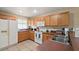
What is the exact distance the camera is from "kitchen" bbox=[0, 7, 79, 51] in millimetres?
1003

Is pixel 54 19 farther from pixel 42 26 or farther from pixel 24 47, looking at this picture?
pixel 24 47

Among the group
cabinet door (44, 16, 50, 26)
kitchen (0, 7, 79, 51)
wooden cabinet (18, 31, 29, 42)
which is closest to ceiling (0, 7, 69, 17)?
kitchen (0, 7, 79, 51)

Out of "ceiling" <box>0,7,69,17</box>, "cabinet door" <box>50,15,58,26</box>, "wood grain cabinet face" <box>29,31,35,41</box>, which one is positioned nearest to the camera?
"ceiling" <box>0,7,69,17</box>

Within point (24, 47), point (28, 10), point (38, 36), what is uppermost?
point (28, 10)

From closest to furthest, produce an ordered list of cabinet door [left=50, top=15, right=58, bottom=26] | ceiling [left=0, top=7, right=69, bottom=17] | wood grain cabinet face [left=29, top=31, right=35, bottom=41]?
ceiling [left=0, top=7, right=69, bottom=17]
cabinet door [left=50, top=15, right=58, bottom=26]
wood grain cabinet face [left=29, top=31, right=35, bottom=41]

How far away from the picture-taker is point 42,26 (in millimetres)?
1188

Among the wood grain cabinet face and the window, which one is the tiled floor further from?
the window

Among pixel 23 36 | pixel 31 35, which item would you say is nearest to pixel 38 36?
pixel 31 35

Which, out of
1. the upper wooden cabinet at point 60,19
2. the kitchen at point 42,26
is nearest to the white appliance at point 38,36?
the kitchen at point 42,26

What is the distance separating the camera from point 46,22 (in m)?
1.16

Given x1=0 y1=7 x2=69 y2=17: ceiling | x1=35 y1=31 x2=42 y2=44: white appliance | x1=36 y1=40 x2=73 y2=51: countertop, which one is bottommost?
x1=36 y1=40 x2=73 y2=51: countertop
